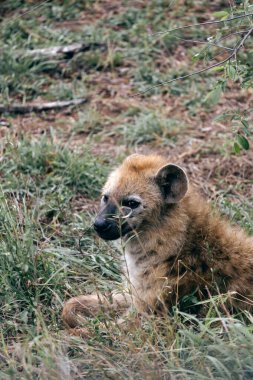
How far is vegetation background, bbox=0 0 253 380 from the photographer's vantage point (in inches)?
158

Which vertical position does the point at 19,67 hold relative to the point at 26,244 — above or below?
below

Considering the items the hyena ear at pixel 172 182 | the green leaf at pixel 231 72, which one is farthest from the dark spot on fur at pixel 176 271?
the green leaf at pixel 231 72

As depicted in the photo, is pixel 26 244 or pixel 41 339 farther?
pixel 26 244

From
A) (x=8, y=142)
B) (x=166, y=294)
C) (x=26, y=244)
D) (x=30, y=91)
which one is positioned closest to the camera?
(x=166, y=294)

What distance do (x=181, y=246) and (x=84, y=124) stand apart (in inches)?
130

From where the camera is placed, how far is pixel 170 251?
15.8ft

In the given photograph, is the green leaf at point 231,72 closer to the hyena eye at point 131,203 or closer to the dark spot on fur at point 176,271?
the hyena eye at point 131,203

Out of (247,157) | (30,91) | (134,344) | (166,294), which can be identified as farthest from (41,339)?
(30,91)

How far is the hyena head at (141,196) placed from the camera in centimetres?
485

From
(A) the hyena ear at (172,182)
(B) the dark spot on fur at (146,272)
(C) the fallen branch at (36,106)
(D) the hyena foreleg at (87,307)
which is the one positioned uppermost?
(A) the hyena ear at (172,182)

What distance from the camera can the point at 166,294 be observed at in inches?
182

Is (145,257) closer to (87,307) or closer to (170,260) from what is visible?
(170,260)

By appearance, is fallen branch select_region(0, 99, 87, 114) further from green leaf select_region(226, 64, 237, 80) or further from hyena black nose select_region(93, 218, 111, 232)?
green leaf select_region(226, 64, 237, 80)

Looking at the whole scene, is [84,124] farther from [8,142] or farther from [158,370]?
[158,370]
